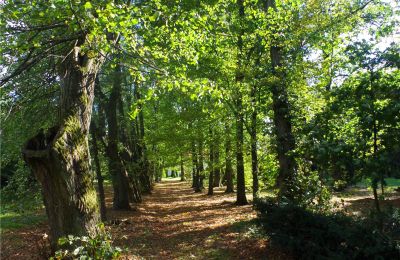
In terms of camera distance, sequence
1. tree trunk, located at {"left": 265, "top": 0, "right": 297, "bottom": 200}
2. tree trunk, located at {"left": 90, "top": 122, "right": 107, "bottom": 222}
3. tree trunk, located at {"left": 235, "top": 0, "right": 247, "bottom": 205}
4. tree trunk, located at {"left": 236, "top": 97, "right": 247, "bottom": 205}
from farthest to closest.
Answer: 1. tree trunk, located at {"left": 236, "top": 97, "right": 247, "bottom": 205}
2. tree trunk, located at {"left": 235, "top": 0, "right": 247, "bottom": 205}
3. tree trunk, located at {"left": 90, "top": 122, "right": 107, "bottom": 222}
4. tree trunk, located at {"left": 265, "top": 0, "right": 297, "bottom": 200}

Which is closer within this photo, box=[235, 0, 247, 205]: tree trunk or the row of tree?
the row of tree

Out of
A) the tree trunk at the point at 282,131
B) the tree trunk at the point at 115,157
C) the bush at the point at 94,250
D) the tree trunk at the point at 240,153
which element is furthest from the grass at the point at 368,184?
the tree trunk at the point at 115,157

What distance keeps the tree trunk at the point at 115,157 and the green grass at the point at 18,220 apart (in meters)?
3.43

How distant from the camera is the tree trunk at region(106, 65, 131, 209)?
1622 cm

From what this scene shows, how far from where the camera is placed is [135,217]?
15594mm

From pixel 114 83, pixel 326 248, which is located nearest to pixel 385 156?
pixel 326 248

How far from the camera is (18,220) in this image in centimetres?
1434

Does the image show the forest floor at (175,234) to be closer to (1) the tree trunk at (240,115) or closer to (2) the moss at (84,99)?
(1) the tree trunk at (240,115)

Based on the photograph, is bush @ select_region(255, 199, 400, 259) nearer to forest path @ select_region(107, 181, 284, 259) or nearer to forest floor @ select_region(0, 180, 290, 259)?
forest floor @ select_region(0, 180, 290, 259)

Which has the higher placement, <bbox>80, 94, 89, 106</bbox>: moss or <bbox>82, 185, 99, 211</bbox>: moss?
<bbox>80, 94, 89, 106</bbox>: moss

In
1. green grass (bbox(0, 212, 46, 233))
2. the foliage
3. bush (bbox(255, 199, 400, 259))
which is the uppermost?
the foliage

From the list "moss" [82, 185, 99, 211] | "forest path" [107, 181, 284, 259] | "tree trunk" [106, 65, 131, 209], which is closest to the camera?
"moss" [82, 185, 99, 211]

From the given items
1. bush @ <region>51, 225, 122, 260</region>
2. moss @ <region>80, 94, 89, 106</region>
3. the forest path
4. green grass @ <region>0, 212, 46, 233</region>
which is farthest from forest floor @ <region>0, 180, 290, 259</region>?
moss @ <region>80, 94, 89, 106</region>

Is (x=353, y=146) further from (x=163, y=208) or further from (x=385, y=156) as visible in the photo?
(x=163, y=208)
